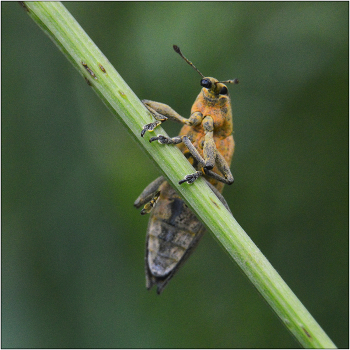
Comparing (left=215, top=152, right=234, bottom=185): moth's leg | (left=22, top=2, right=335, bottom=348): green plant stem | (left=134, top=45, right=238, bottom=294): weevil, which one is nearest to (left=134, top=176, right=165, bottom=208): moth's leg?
(left=134, top=45, right=238, bottom=294): weevil

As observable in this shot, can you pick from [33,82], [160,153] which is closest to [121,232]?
[33,82]

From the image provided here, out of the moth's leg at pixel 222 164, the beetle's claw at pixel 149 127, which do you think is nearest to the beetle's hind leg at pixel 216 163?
the moth's leg at pixel 222 164

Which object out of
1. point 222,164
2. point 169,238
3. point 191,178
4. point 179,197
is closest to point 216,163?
point 222,164

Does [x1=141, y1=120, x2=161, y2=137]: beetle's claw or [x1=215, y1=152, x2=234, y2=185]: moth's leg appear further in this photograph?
[x1=215, y1=152, x2=234, y2=185]: moth's leg

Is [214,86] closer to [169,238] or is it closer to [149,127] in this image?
[149,127]

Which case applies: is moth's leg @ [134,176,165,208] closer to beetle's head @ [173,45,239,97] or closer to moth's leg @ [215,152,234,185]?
moth's leg @ [215,152,234,185]
